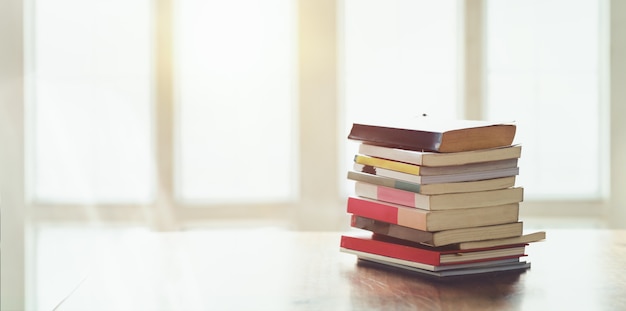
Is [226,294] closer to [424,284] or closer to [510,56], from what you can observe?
[424,284]

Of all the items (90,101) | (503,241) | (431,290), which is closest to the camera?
(431,290)

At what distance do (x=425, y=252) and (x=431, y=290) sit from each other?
8cm

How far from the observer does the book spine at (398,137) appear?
3.93 feet

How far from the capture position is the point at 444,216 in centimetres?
118

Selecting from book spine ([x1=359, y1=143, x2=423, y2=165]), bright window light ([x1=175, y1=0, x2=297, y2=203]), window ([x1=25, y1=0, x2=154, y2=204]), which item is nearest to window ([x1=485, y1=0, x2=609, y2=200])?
bright window light ([x1=175, y1=0, x2=297, y2=203])

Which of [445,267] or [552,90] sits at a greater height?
[552,90]

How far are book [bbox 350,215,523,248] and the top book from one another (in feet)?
0.40

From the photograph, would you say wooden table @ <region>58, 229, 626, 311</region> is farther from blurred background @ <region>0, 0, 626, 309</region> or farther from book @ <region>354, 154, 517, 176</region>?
blurred background @ <region>0, 0, 626, 309</region>

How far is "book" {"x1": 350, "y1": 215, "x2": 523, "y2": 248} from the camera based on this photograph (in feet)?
3.88

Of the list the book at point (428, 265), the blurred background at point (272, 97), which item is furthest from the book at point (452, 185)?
the blurred background at point (272, 97)

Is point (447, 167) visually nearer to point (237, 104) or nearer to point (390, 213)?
point (390, 213)

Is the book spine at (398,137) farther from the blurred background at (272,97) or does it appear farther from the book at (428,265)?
the blurred background at (272,97)

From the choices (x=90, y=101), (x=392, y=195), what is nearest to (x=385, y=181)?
(x=392, y=195)

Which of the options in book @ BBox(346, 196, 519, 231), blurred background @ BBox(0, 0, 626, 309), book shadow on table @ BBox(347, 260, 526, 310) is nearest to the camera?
book shadow on table @ BBox(347, 260, 526, 310)
